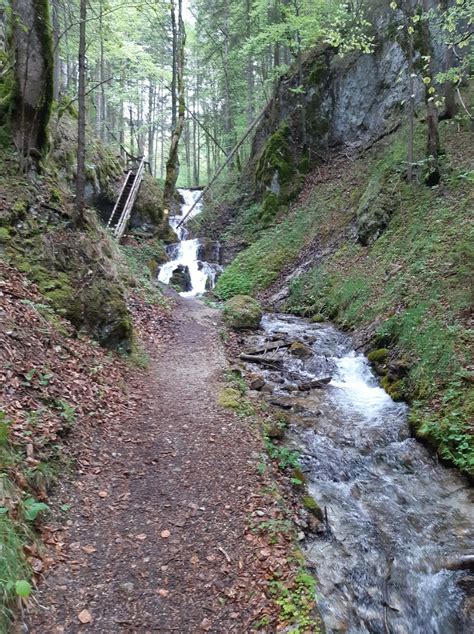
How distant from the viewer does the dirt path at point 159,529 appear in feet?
11.1

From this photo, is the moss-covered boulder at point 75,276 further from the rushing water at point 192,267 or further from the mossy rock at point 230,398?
the rushing water at point 192,267

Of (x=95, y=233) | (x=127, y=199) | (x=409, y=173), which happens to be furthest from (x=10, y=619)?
(x=127, y=199)

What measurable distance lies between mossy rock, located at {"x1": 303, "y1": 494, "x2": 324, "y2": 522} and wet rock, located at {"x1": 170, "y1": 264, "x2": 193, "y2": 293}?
481 inches

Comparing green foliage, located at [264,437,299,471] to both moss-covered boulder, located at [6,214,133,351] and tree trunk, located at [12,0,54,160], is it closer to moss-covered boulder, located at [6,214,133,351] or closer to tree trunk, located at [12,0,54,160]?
moss-covered boulder, located at [6,214,133,351]

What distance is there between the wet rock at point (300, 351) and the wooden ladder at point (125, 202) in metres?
8.41

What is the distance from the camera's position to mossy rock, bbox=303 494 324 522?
5.19 m

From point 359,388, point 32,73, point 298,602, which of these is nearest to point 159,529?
point 298,602

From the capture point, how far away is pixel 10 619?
2.86 metres

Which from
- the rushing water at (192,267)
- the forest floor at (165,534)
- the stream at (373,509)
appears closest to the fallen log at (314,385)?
the stream at (373,509)

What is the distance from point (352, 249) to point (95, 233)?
334 inches

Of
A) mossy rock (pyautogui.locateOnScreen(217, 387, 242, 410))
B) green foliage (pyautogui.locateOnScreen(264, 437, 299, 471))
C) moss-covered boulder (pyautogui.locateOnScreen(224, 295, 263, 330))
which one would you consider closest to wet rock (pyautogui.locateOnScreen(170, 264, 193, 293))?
moss-covered boulder (pyautogui.locateOnScreen(224, 295, 263, 330))

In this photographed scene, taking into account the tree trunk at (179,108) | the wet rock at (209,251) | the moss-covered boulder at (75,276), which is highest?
the tree trunk at (179,108)

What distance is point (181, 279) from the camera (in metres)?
17.2

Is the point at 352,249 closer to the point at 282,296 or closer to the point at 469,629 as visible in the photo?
the point at 282,296
